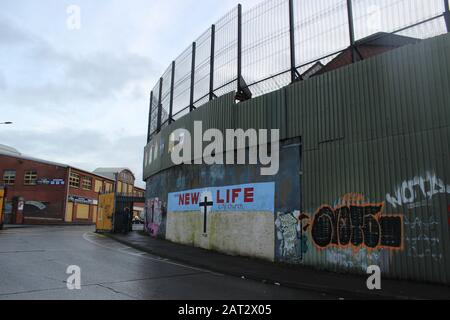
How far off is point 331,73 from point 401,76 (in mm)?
2155

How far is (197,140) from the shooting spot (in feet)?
55.0

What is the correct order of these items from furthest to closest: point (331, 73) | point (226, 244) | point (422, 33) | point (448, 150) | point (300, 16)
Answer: point (226, 244)
point (300, 16)
point (331, 73)
point (422, 33)
point (448, 150)

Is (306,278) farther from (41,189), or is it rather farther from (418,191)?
(41,189)

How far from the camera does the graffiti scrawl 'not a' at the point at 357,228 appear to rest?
910 centimetres

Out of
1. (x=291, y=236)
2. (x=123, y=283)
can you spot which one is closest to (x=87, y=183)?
(x=291, y=236)

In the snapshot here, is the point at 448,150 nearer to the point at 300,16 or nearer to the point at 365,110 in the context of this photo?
the point at 365,110

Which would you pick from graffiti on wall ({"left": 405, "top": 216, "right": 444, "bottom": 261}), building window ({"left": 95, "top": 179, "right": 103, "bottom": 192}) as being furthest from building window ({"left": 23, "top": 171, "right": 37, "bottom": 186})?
graffiti on wall ({"left": 405, "top": 216, "right": 444, "bottom": 261})

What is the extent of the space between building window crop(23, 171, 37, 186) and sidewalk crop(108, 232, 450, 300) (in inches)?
1495

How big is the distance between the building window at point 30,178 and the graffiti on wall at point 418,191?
4547cm

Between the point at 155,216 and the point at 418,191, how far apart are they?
16132mm

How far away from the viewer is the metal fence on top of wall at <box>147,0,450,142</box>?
10.0 m

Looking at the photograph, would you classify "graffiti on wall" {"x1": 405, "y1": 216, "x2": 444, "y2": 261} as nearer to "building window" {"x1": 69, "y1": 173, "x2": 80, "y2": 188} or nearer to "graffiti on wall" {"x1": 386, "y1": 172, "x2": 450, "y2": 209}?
"graffiti on wall" {"x1": 386, "y1": 172, "x2": 450, "y2": 209}
